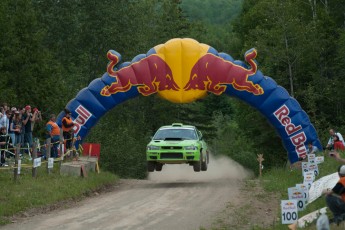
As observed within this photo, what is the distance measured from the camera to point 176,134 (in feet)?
87.6

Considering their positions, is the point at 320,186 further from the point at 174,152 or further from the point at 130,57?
the point at 130,57

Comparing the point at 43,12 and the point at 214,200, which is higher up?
the point at 43,12

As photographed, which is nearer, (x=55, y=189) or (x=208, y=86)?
(x=55, y=189)

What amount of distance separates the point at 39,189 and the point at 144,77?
9033mm

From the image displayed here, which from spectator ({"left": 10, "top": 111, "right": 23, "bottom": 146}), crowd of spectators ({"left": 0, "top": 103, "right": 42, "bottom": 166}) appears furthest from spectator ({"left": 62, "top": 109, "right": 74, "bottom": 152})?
spectator ({"left": 10, "top": 111, "right": 23, "bottom": 146})

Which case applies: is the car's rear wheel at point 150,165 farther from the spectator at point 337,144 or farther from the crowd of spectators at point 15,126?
the spectator at point 337,144

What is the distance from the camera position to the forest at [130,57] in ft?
133

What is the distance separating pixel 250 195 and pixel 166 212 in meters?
4.27

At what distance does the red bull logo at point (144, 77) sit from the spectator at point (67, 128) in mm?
2794

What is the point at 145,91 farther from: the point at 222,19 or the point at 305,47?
the point at 222,19

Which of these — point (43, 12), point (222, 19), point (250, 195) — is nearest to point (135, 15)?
point (43, 12)

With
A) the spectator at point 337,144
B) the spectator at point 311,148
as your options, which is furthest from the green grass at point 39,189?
the spectator at point 337,144

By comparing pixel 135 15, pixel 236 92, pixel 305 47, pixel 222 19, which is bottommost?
pixel 236 92

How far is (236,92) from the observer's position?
91.0 ft
